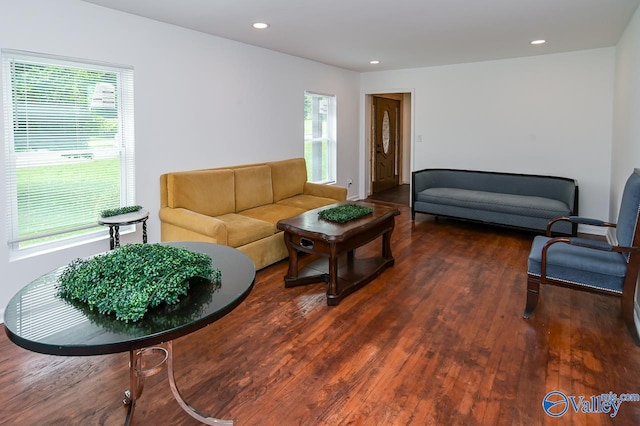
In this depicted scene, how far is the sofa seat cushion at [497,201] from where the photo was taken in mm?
4727

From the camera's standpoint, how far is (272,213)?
14.1ft

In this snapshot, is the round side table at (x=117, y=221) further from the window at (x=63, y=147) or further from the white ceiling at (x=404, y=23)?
the white ceiling at (x=404, y=23)

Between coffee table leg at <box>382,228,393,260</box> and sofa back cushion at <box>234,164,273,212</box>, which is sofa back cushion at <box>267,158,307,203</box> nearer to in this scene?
sofa back cushion at <box>234,164,273,212</box>

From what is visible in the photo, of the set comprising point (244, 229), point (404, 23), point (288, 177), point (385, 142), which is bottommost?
point (244, 229)

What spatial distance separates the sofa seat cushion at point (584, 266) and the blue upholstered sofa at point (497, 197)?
6.27 feet

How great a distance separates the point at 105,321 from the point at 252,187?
327cm

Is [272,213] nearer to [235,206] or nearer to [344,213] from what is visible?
[235,206]

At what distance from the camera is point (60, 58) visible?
3.08 meters

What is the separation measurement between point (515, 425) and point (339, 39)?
4003 mm

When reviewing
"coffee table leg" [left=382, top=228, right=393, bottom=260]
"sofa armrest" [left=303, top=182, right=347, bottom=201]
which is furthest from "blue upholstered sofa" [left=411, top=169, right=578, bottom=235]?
"coffee table leg" [left=382, top=228, right=393, bottom=260]

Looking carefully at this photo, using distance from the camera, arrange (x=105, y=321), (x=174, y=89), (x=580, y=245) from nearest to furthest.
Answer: (x=105, y=321)
(x=580, y=245)
(x=174, y=89)

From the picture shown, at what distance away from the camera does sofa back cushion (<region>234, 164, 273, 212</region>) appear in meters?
4.42

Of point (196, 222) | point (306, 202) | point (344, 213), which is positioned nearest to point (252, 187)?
point (306, 202)

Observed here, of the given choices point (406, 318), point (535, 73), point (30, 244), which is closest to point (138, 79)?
point (30, 244)
